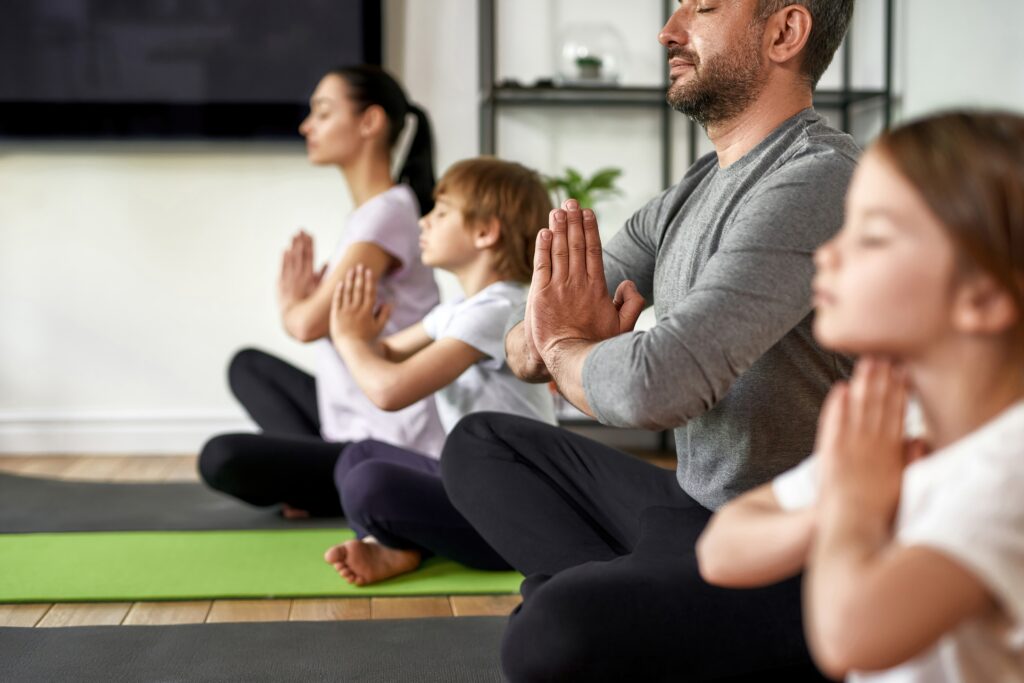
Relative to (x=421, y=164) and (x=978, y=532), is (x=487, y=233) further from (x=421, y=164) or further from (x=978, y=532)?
(x=978, y=532)

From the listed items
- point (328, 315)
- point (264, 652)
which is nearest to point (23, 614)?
point (264, 652)

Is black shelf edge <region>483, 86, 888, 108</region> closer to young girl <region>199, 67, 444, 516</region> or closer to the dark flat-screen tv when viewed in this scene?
the dark flat-screen tv

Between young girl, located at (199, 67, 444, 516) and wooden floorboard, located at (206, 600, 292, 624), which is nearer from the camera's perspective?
wooden floorboard, located at (206, 600, 292, 624)

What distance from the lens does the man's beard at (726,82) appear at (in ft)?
4.50

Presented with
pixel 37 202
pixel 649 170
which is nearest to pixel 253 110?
pixel 37 202

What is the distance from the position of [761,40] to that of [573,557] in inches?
26.3

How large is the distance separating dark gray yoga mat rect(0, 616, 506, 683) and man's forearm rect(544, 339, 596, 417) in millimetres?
413

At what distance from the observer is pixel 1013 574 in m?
0.64

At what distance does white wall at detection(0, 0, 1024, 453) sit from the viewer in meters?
3.39

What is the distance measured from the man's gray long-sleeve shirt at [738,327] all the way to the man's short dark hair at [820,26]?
8 centimetres

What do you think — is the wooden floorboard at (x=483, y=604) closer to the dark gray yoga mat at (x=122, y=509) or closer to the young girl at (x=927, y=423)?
the dark gray yoga mat at (x=122, y=509)

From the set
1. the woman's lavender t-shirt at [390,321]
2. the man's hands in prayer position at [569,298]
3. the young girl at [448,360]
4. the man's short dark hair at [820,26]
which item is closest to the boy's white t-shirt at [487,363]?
the young girl at [448,360]

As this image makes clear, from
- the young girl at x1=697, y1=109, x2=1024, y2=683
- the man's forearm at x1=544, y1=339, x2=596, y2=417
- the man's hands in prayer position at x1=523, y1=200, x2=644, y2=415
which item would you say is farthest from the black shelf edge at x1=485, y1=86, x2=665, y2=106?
the young girl at x1=697, y1=109, x2=1024, y2=683

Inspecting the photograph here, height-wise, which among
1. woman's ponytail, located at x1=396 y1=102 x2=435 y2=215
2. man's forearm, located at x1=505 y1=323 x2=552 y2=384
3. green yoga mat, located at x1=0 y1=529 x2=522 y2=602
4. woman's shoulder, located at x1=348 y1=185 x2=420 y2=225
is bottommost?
green yoga mat, located at x1=0 y1=529 x2=522 y2=602
